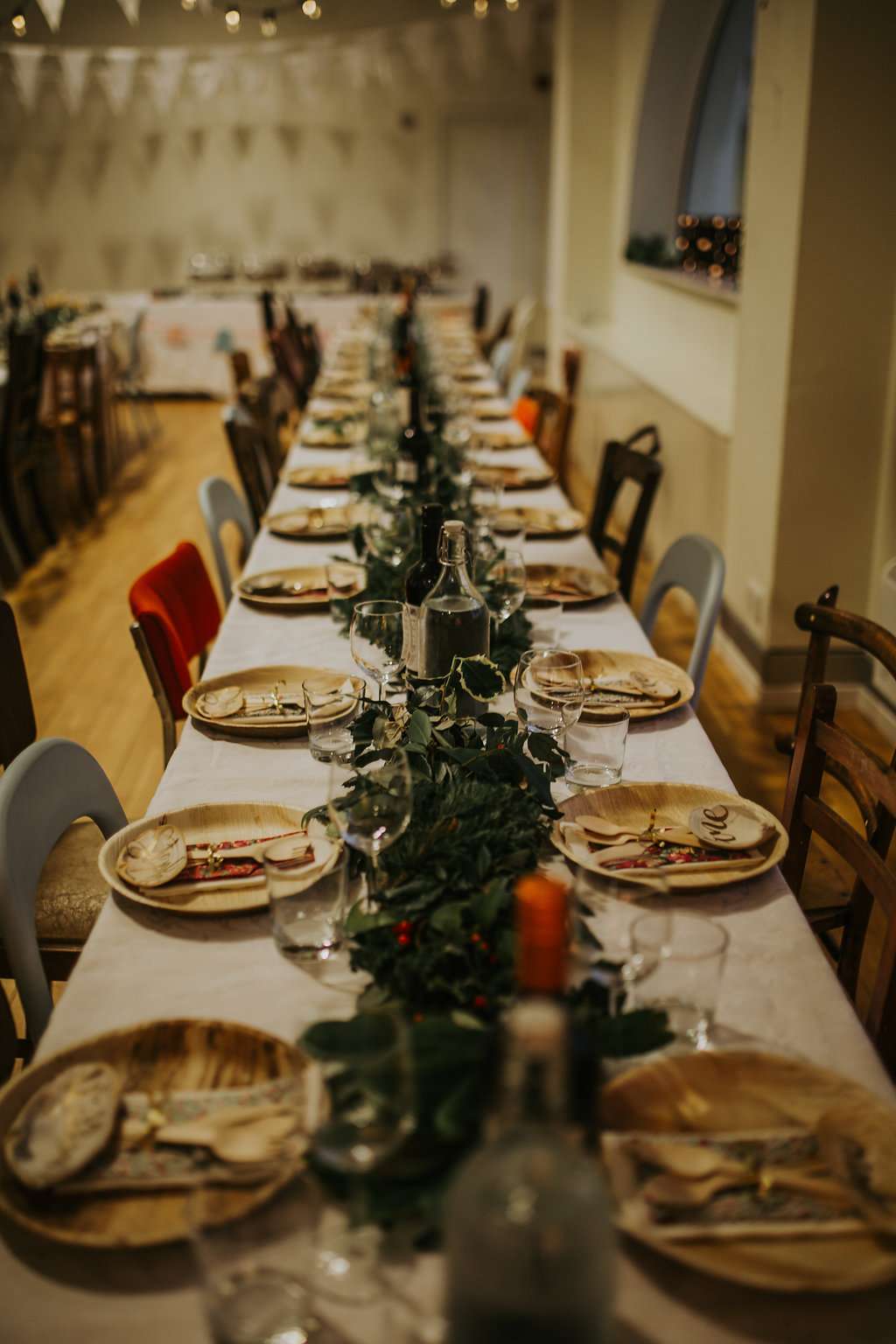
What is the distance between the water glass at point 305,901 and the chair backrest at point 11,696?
0.96 m

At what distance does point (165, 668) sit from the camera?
2199 mm

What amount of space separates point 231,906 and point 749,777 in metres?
2.37

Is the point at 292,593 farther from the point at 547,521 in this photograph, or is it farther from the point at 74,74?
the point at 74,74

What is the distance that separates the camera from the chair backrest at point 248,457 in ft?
11.5

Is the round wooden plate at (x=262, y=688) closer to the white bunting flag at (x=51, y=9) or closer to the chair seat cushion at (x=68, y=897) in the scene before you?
the chair seat cushion at (x=68, y=897)

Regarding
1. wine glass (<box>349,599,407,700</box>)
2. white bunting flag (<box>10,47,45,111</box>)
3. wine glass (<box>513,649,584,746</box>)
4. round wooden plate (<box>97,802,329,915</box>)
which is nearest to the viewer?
round wooden plate (<box>97,802,329,915</box>)

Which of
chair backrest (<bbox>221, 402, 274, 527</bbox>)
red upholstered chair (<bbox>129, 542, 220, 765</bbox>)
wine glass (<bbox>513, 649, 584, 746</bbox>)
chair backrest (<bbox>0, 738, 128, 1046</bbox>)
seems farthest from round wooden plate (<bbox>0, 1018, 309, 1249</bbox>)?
chair backrest (<bbox>221, 402, 274, 527</bbox>)

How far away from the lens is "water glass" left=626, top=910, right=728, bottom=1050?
1.04 m

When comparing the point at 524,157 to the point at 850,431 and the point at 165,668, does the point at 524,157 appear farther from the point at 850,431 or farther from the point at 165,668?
the point at 165,668

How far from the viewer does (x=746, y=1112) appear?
101 centimetres

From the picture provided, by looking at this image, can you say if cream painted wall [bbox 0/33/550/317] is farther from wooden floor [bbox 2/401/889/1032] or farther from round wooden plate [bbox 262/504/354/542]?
round wooden plate [bbox 262/504/354/542]

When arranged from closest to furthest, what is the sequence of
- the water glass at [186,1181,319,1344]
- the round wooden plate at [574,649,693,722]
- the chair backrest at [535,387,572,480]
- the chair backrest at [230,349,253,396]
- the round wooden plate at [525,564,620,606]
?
the water glass at [186,1181,319,1344]
the round wooden plate at [574,649,693,722]
the round wooden plate at [525,564,620,606]
the chair backrest at [535,387,572,480]
the chair backrest at [230,349,253,396]

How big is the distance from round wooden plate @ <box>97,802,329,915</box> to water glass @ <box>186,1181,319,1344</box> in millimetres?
562

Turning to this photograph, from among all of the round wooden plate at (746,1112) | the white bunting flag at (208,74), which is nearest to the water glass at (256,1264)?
the round wooden plate at (746,1112)
